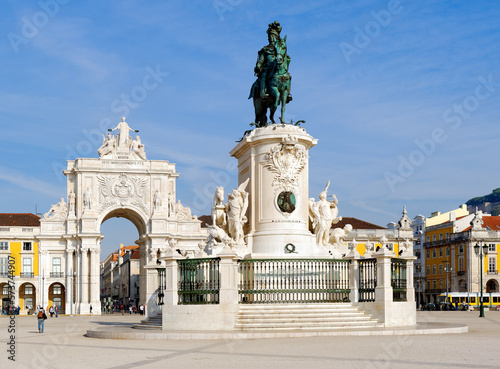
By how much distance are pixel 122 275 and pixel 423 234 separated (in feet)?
178

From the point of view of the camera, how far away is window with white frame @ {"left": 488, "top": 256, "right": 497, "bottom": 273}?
260ft

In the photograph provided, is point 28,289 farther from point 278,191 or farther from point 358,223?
point 278,191

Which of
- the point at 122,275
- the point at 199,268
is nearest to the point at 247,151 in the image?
the point at 199,268

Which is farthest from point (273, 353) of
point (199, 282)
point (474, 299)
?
point (474, 299)

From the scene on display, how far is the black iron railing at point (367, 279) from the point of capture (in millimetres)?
20859

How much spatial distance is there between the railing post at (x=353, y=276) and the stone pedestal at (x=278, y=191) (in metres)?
1.06

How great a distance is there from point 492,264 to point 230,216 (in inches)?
2481

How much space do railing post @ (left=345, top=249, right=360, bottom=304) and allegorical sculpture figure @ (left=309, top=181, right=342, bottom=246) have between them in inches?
48.6

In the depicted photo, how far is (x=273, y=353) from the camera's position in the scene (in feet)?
47.8

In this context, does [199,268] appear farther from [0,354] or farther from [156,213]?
[156,213]

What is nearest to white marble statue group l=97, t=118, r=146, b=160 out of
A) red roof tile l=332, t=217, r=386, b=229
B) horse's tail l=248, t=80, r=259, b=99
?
red roof tile l=332, t=217, r=386, b=229

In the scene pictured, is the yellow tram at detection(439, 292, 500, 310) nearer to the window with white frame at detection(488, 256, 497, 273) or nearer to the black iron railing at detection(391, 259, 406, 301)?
the window with white frame at detection(488, 256, 497, 273)

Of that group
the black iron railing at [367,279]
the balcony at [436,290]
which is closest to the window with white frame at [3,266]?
the balcony at [436,290]

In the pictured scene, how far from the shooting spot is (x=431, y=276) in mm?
87000
